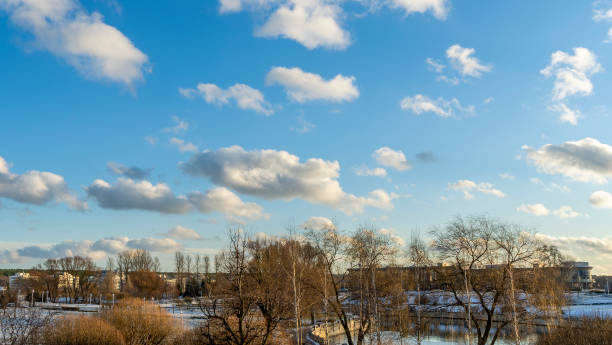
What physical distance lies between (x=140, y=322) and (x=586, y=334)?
86.9 feet

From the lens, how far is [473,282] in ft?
111

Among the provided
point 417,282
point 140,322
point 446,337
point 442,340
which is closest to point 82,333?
point 140,322

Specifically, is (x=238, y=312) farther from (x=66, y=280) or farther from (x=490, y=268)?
(x=66, y=280)

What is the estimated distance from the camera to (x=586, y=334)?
25.5 metres

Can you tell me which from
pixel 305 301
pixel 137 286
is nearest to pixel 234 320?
pixel 305 301

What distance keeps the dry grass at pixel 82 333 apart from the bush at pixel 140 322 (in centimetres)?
128

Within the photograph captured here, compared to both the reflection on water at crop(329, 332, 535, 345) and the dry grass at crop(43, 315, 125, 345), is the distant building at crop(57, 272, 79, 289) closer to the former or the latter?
the reflection on water at crop(329, 332, 535, 345)

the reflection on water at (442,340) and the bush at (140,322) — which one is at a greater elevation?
the bush at (140,322)

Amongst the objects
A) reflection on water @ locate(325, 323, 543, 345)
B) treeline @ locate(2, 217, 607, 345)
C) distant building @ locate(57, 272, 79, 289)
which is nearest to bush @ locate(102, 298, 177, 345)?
treeline @ locate(2, 217, 607, 345)

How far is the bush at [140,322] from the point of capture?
29398 millimetres

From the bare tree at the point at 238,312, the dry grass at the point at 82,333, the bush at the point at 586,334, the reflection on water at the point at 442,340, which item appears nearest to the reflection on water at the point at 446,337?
the reflection on water at the point at 442,340

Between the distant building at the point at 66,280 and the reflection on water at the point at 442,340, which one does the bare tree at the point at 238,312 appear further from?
the distant building at the point at 66,280

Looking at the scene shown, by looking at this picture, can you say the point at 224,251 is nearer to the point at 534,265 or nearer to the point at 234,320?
the point at 234,320

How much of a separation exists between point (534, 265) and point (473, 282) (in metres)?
4.31
